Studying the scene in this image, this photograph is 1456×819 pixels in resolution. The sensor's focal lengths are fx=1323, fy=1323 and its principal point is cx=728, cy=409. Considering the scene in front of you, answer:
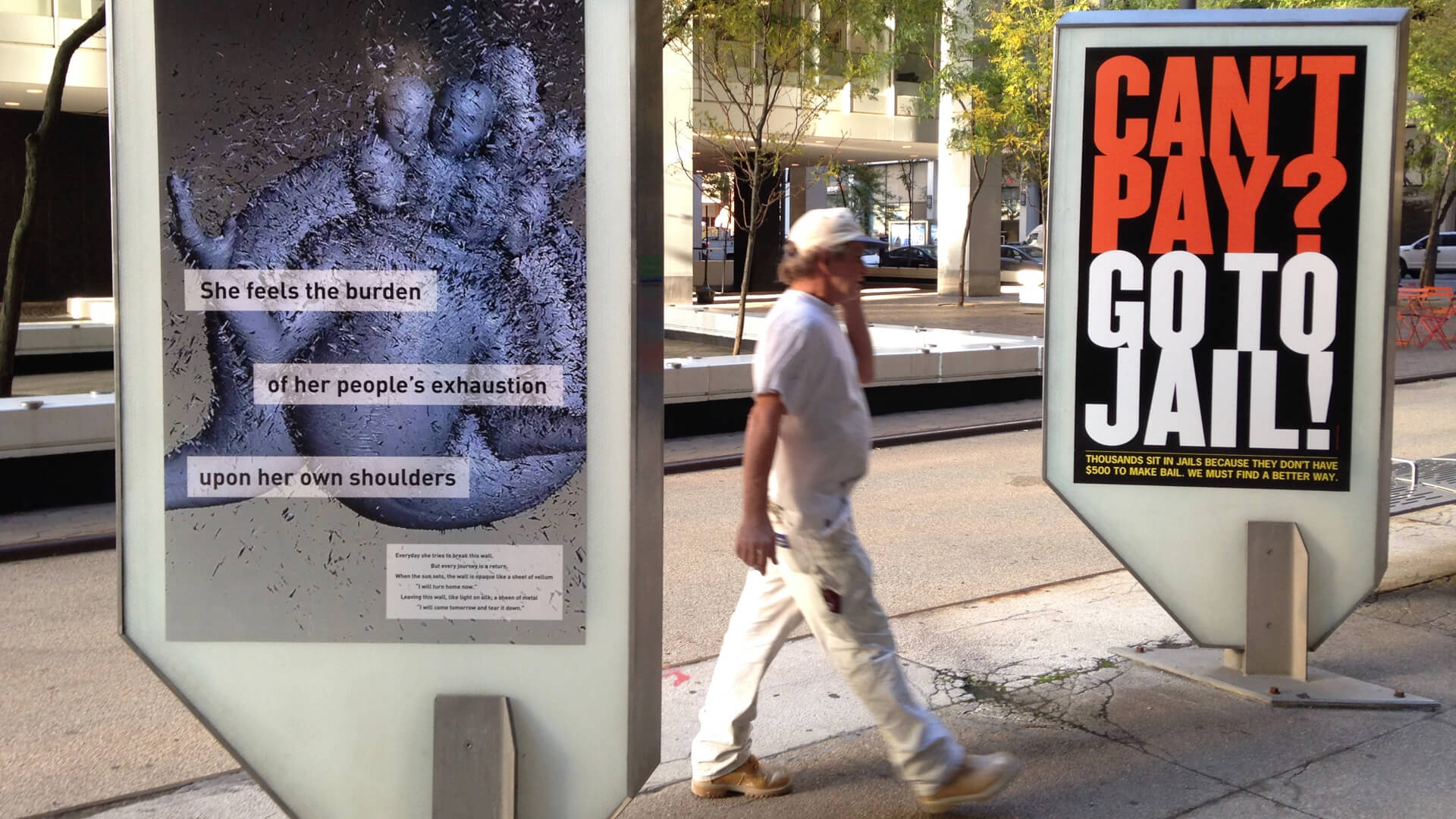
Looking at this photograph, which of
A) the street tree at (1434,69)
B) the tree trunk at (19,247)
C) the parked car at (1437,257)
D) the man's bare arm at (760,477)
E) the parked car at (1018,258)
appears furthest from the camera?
the parked car at (1018,258)

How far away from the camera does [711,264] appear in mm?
41344

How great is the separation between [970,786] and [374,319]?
217 centimetres

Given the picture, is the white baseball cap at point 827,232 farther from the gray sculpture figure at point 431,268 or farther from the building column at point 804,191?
the building column at point 804,191

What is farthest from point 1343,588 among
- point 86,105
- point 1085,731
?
point 86,105

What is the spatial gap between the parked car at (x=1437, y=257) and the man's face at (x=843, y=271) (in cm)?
4604

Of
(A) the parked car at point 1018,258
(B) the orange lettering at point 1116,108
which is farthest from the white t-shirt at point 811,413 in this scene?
(A) the parked car at point 1018,258

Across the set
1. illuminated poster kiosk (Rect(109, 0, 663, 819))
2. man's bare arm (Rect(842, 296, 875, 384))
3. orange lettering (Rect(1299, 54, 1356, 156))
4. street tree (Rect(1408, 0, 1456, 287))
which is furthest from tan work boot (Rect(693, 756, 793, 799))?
street tree (Rect(1408, 0, 1456, 287))

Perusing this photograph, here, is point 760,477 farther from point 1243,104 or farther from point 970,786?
point 1243,104

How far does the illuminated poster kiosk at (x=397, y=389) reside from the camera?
3090 mm

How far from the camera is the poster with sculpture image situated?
3084mm

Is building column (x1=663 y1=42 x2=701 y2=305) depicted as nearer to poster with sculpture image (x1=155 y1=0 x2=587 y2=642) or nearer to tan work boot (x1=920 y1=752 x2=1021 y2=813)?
tan work boot (x1=920 y1=752 x2=1021 y2=813)

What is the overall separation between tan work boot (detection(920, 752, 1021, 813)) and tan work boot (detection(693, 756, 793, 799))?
19.8 inches

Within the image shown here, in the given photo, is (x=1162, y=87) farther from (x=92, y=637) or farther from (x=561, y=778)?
(x=92, y=637)

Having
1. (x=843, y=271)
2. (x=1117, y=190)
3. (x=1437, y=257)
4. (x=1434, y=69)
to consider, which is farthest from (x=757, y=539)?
(x=1437, y=257)
